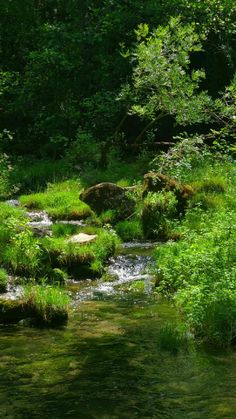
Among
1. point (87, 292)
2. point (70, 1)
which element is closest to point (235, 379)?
point (87, 292)

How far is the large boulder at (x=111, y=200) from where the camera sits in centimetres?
1892

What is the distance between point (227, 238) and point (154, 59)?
10577 mm

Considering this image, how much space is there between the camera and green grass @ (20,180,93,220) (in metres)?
19.3

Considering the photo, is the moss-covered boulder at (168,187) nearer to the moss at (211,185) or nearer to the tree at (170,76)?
the moss at (211,185)

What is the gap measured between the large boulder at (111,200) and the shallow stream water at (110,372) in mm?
7800

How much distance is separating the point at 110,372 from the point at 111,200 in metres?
11.5

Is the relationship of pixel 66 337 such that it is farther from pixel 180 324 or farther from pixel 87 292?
pixel 87 292

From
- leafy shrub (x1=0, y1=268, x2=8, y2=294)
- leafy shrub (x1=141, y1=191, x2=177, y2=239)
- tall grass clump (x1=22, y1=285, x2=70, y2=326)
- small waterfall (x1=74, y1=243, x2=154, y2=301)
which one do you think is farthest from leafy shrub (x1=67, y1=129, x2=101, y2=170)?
tall grass clump (x1=22, y1=285, x2=70, y2=326)

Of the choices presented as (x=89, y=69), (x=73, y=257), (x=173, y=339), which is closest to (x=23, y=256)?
(x=73, y=257)

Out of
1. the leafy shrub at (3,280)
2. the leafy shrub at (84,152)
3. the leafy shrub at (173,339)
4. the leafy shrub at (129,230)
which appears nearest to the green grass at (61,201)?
the leafy shrub at (129,230)

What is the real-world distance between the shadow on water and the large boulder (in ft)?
28.7

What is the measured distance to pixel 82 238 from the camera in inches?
601

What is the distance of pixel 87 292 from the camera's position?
12.5 m

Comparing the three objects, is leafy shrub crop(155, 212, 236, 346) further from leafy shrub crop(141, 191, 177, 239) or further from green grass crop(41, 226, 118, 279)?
leafy shrub crop(141, 191, 177, 239)
